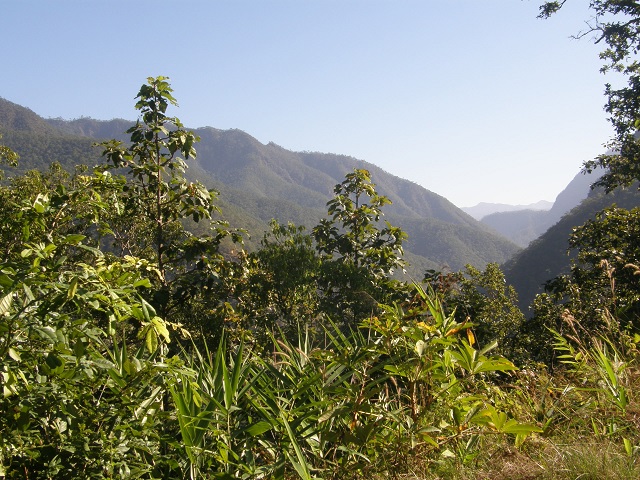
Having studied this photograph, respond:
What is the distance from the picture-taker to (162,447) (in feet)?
6.41

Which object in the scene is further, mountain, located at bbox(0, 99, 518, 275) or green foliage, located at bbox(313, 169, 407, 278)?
mountain, located at bbox(0, 99, 518, 275)

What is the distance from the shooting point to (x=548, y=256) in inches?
2162

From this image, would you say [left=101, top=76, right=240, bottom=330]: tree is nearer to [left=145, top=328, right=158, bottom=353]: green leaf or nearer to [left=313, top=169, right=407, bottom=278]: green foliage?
[left=313, top=169, right=407, bottom=278]: green foliage

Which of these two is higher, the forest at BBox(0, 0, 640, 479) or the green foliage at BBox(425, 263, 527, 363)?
the forest at BBox(0, 0, 640, 479)

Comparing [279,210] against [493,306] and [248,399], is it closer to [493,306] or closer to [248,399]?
[493,306]

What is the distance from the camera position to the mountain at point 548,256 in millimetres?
52250

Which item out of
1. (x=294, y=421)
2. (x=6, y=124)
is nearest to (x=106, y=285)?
(x=294, y=421)

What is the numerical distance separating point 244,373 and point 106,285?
72 cm

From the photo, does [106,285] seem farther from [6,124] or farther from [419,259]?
[6,124]

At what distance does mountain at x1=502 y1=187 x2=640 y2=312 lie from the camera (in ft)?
171

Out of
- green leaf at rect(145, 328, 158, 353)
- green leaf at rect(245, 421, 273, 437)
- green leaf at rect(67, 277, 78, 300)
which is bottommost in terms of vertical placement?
green leaf at rect(245, 421, 273, 437)

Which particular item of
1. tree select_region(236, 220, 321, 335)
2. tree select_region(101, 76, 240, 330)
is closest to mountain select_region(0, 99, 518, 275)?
tree select_region(236, 220, 321, 335)

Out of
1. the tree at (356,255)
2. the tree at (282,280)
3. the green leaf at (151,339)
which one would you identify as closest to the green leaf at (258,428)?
the green leaf at (151,339)

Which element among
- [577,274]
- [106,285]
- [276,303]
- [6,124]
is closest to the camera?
[106,285]
